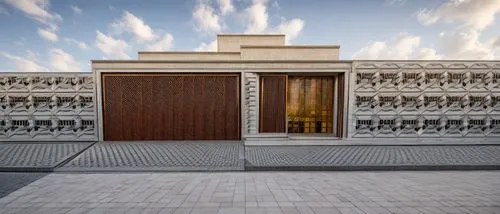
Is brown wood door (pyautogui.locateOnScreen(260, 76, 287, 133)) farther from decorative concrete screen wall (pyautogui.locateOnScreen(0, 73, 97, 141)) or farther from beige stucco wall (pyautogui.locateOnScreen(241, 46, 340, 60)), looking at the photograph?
decorative concrete screen wall (pyautogui.locateOnScreen(0, 73, 97, 141))

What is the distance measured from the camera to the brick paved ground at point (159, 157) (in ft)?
17.1

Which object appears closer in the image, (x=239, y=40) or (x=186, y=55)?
(x=186, y=55)

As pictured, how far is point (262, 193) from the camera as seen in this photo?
3.74 metres

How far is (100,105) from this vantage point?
26.8 feet

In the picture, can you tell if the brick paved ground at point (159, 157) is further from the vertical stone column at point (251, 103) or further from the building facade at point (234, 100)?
the vertical stone column at point (251, 103)

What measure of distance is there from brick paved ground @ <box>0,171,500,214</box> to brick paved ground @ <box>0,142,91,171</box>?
3.61 feet

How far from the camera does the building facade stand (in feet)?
26.2

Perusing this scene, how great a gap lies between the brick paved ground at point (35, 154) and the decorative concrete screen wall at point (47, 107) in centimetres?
63

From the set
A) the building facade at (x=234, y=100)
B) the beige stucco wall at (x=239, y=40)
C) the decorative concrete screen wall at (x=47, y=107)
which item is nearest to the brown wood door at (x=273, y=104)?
the building facade at (x=234, y=100)

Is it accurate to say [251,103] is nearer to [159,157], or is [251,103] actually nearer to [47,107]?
[159,157]

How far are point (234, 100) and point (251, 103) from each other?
2.90 ft

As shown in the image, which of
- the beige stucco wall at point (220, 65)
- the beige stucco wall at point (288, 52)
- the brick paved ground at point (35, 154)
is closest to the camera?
the brick paved ground at point (35, 154)

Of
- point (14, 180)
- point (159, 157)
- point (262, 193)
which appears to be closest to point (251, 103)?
point (159, 157)

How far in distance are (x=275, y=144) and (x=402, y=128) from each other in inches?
249
